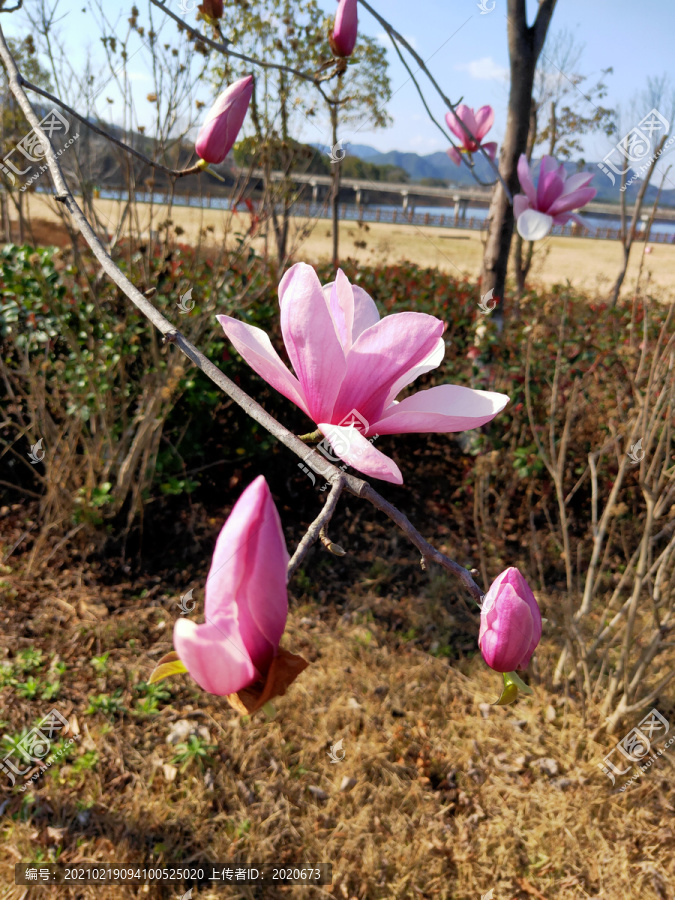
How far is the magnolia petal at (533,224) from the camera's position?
1061mm

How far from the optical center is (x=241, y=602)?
0.42m

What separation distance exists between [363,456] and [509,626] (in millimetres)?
225

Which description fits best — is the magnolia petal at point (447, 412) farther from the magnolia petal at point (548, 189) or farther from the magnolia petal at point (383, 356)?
the magnolia petal at point (548, 189)

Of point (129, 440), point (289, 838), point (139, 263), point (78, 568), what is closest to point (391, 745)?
point (289, 838)

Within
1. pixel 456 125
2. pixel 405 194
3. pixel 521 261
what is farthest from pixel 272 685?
pixel 405 194

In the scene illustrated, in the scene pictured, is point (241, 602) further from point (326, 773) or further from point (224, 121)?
point (326, 773)

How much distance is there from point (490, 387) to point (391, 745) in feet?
6.89

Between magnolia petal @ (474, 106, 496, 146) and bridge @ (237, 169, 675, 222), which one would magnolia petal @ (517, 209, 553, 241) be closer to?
bridge @ (237, 169, 675, 222)

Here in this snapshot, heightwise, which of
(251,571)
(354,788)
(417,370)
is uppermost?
(417,370)

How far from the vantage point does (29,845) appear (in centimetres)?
197

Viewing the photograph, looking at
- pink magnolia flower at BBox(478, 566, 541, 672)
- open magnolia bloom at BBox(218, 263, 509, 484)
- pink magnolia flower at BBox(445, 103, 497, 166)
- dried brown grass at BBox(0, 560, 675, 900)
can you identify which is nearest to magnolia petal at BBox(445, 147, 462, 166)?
pink magnolia flower at BBox(445, 103, 497, 166)

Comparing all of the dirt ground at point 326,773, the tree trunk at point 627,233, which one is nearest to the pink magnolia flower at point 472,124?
the tree trunk at point 627,233

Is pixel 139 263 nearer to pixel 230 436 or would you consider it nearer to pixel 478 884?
pixel 230 436

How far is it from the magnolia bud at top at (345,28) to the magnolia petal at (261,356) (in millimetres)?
775
